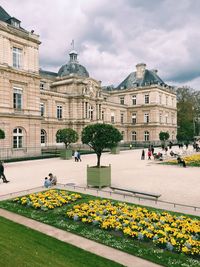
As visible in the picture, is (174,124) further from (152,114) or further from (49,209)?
(49,209)

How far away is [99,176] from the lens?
14.9m

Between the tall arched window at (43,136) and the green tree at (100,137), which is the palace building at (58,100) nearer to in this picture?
the tall arched window at (43,136)

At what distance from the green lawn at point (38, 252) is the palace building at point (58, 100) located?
80.6 feet

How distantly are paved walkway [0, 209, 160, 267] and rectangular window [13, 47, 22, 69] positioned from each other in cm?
2662

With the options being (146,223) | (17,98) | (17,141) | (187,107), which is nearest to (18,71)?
(17,98)

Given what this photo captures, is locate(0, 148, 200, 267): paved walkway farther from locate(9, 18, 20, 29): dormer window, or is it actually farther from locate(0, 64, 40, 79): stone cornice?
locate(9, 18, 20, 29): dormer window

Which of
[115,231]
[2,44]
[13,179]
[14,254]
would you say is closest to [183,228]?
[115,231]

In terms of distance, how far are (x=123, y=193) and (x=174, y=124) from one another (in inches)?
2696

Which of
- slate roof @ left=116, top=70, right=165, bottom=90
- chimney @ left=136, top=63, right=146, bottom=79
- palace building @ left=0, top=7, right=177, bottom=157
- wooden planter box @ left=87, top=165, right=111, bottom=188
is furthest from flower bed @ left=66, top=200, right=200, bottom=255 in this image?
chimney @ left=136, top=63, right=146, bottom=79

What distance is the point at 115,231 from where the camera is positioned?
870 cm

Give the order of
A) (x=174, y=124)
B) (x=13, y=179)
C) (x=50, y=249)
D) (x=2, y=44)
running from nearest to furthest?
(x=50, y=249), (x=13, y=179), (x=2, y=44), (x=174, y=124)

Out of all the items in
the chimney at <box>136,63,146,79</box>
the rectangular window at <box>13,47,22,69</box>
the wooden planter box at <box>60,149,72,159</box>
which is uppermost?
the chimney at <box>136,63,146,79</box>

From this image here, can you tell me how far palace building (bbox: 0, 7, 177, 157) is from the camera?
31.5 meters

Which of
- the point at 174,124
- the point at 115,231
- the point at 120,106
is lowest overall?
the point at 115,231
